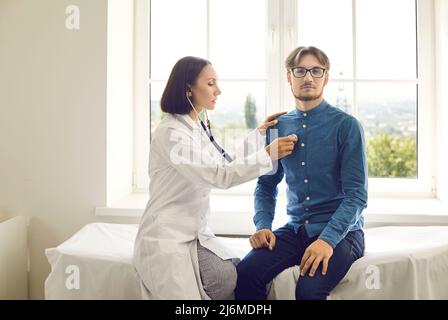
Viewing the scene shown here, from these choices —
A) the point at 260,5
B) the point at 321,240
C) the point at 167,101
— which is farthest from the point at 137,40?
the point at 321,240

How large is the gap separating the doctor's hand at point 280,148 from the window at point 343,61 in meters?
0.80

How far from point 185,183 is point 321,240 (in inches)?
19.9

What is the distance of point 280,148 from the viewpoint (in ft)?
5.11

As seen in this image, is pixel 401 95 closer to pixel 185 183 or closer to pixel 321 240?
pixel 321 240

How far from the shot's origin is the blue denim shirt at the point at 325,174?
61.0 inches

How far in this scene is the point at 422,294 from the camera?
1526 millimetres

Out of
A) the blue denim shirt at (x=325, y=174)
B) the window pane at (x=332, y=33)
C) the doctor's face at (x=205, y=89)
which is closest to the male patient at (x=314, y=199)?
the blue denim shirt at (x=325, y=174)

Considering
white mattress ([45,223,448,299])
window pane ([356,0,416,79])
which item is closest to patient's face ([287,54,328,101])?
white mattress ([45,223,448,299])

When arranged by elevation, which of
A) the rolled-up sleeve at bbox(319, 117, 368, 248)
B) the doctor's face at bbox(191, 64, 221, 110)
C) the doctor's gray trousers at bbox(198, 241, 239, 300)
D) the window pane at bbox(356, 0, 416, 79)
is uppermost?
the window pane at bbox(356, 0, 416, 79)

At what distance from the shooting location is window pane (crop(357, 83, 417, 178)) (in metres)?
2.38

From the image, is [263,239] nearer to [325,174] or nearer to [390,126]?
[325,174]

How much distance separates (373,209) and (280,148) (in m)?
0.80

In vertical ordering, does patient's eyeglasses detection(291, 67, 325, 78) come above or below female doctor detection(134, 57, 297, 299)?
above

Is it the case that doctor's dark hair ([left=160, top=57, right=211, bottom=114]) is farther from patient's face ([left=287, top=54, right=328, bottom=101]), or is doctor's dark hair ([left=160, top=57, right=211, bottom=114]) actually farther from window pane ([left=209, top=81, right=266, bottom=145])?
window pane ([left=209, top=81, right=266, bottom=145])
